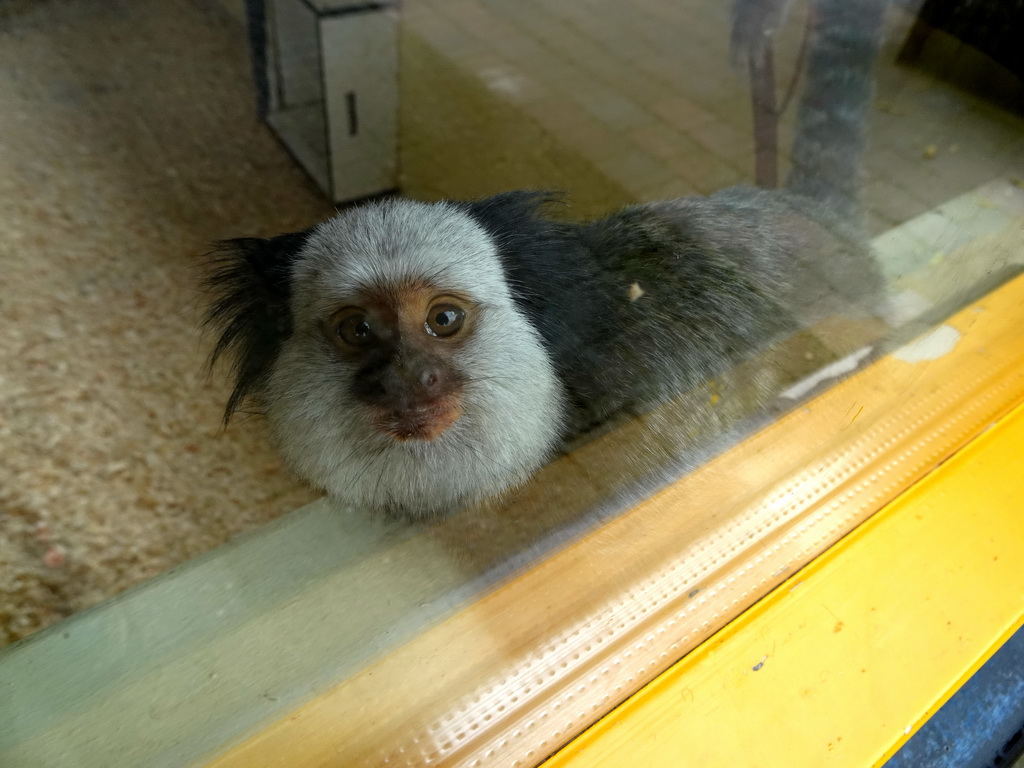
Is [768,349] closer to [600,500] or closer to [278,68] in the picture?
[600,500]

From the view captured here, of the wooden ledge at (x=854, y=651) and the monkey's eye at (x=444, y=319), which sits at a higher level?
the monkey's eye at (x=444, y=319)

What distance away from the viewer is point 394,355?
29.6 inches

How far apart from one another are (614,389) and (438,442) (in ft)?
0.76

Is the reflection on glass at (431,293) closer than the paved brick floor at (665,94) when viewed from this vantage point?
Yes

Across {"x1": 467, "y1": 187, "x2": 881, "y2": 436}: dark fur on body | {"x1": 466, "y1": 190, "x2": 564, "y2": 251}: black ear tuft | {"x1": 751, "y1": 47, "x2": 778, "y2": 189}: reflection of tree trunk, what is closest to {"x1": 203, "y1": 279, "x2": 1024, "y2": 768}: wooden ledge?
{"x1": 467, "y1": 187, "x2": 881, "y2": 436}: dark fur on body

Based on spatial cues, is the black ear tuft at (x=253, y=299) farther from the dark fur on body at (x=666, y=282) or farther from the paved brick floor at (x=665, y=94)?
the paved brick floor at (x=665, y=94)

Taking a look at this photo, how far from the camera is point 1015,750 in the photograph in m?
0.89

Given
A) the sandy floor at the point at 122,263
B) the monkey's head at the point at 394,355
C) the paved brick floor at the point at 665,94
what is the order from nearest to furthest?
the monkey's head at the point at 394,355 < the sandy floor at the point at 122,263 < the paved brick floor at the point at 665,94

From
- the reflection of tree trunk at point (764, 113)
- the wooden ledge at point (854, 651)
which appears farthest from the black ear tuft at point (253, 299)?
the reflection of tree trunk at point (764, 113)

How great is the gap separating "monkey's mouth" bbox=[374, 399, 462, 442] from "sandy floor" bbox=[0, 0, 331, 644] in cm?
35

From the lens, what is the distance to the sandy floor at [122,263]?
110cm

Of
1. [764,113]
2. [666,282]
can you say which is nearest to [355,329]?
[666,282]

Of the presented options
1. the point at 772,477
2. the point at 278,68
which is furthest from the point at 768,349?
the point at 278,68

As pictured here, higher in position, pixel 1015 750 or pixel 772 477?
pixel 772 477
